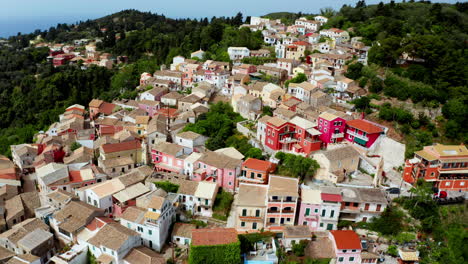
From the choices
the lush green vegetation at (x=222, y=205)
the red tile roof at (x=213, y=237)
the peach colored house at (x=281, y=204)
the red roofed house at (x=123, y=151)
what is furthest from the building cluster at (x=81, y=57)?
the peach colored house at (x=281, y=204)

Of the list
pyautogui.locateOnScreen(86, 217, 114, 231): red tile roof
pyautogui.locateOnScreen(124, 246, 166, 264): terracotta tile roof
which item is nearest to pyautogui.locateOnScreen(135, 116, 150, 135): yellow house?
pyautogui.locateOnScreen(86, 217, 114, 231): red tile roof

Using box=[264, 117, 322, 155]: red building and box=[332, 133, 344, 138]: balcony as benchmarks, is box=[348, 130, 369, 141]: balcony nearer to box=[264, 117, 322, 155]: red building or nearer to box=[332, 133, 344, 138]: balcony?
box=[332, 133, 344, 138]: balcony

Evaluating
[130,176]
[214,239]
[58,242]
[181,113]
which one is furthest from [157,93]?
[214,239]

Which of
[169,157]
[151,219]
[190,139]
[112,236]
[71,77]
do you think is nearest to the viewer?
[112,236]

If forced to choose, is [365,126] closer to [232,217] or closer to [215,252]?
[232,217]

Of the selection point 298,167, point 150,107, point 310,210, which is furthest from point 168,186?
point 150,107

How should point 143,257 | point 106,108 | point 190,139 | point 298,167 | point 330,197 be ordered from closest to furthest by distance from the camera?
point 143,257 < point 330,197 < point 298,167 < point 190,139 < point 106,108

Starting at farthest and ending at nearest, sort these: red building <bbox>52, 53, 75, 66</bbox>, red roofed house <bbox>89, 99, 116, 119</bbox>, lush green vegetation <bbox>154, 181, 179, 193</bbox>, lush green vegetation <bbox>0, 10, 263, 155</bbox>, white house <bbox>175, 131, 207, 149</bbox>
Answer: red building <bbox>52, 53, 75, 66</bbox>, lush green vegetation <bbox>0, 10, 263, 155</bbox>, red roofed house <bbox>89, 99, 116, 119</bbox>, white house <bbox>175, 131, 207, 149</bbox>, lush green vegetation <bbox>154, 181, 179, 193</bbox>
